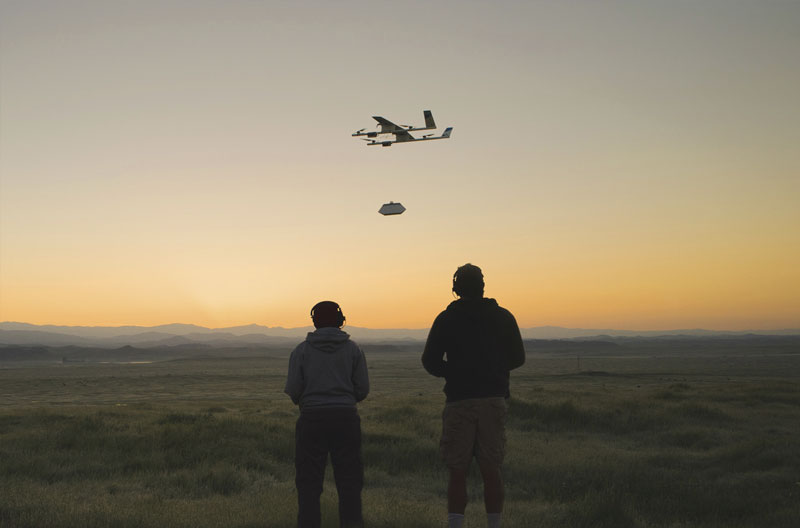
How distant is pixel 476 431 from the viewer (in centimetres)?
570

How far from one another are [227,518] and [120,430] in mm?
8829

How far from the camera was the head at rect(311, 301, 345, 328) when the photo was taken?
6.07 metres

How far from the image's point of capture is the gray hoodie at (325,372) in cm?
589

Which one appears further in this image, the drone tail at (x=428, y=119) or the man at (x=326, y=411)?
the drone tail at (x=428, y=119)

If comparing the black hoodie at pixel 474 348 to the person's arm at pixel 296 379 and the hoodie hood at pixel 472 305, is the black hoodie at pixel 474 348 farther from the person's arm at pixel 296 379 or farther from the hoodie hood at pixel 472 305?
the person's arm at pixel 296 379

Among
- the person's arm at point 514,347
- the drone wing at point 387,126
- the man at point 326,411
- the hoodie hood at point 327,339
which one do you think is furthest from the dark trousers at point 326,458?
the drone wing at point 387,126

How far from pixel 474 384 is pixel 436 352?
16.8 inches

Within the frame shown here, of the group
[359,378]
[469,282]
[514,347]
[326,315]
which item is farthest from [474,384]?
[326,315]

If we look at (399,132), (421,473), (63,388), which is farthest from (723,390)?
(63,388)

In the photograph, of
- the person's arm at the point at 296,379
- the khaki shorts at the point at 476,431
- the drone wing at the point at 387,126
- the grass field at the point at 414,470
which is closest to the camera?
the khaki shorts at the point at 476,431

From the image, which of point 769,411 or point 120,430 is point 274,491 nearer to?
point 120,430

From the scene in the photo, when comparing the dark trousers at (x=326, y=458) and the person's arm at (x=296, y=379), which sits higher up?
the person's arm at (x=296, y=379)

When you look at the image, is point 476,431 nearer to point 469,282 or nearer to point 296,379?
point 469,282

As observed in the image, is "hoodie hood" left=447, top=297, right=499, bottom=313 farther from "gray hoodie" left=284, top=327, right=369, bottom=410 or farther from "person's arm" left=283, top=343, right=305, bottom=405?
"person's arm" left=283, top=343, right=305, bottom=405
